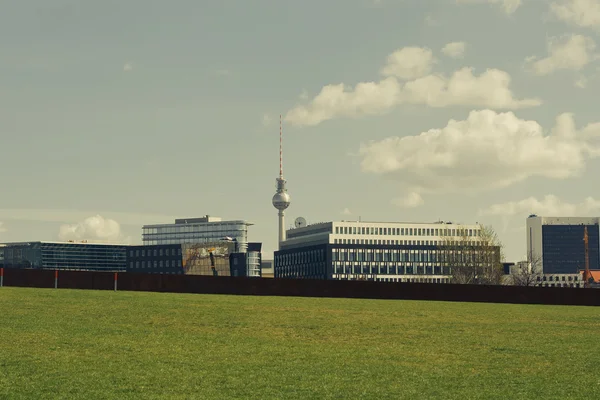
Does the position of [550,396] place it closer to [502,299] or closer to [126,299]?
[126,299]

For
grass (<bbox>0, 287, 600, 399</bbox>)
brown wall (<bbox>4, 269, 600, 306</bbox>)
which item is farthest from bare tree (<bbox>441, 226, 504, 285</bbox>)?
grass (<bbox>0, 287, 600, 399</bbox>)

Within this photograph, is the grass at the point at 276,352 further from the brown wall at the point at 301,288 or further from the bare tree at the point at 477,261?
the bare tree at the point at 477,261

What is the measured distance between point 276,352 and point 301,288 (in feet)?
113

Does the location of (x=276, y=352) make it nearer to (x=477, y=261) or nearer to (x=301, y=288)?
(x=301, y=288)

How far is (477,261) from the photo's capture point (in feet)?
481

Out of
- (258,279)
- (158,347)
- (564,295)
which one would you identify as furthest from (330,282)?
(158,347)

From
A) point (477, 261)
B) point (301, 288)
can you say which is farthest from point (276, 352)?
point (477, 261)

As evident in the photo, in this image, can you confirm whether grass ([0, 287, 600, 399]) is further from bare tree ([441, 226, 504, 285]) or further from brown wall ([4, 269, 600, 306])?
bare tree ([441, 226, 504, 285])

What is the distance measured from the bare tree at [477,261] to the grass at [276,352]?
10103 cm

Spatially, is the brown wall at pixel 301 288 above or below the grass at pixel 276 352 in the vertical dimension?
above

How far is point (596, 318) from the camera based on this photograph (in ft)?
148

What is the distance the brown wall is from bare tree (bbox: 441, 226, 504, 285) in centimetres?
7899

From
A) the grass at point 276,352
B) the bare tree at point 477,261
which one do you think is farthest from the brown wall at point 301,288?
the bare tree at point 477,261

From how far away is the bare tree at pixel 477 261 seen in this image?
142 meters
